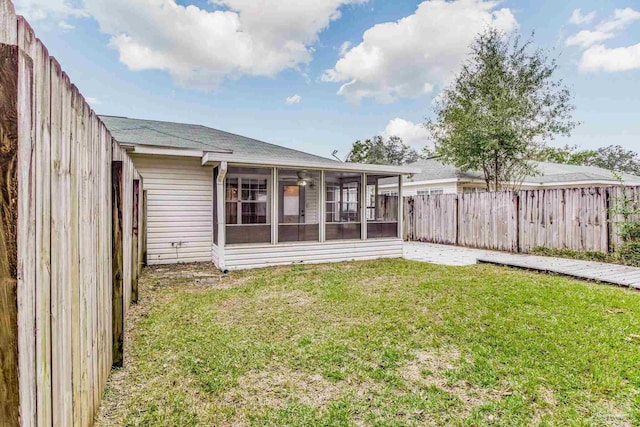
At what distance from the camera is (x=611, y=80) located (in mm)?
16328

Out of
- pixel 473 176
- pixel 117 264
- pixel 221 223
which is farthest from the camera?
pixel 473 176

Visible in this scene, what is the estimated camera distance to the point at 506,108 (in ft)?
43.4

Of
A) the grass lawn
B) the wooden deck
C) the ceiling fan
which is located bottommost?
the grass lawn

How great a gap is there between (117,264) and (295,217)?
24.0 feet

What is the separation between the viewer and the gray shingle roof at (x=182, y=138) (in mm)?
8047

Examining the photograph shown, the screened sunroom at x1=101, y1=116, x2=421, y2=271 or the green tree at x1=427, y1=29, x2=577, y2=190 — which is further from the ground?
the green tree at x1=427, y1=29, x2=577, y2=190

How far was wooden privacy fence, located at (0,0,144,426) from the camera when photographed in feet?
3.14

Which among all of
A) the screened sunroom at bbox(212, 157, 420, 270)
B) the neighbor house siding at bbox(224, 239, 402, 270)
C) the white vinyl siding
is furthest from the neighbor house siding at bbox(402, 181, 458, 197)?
the neighbor house siding at bbox(224, 239, 402, 270)

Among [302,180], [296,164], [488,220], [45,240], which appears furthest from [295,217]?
[45,240]

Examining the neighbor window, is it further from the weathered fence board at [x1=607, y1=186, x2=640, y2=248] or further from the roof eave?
the weathered fence board at [x1=607, y1=186, x2=640, y2=248]

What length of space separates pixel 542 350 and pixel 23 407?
3826mm

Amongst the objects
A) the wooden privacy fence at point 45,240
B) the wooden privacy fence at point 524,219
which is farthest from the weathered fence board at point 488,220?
the wooden privacy fence at point 45,240

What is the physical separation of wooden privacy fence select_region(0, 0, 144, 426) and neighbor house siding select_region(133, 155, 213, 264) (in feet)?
20.5

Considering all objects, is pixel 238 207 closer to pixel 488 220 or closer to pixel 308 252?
pixel 308 252
